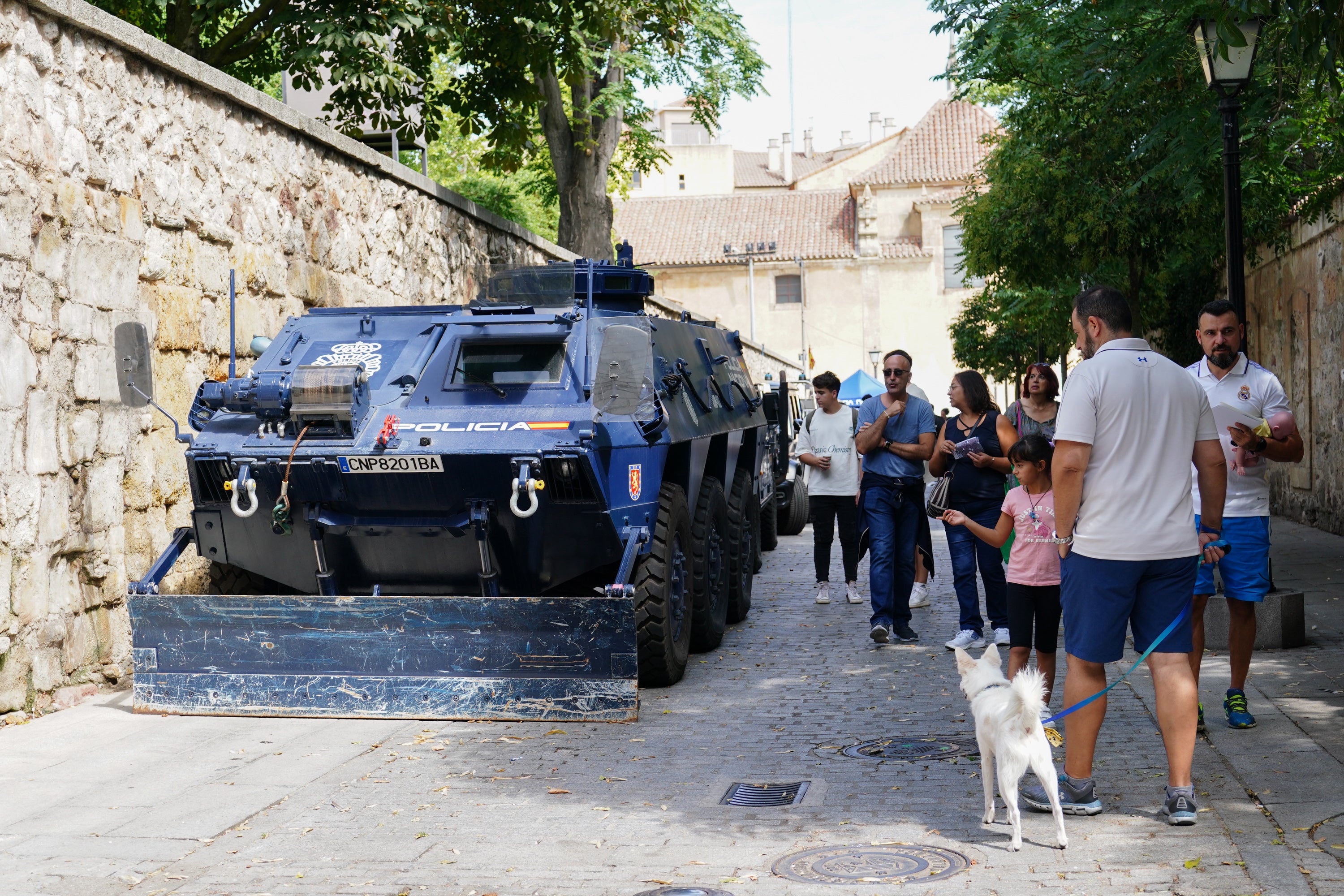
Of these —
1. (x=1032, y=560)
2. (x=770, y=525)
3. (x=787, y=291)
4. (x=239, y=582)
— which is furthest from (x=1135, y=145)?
(x=787, y=291)

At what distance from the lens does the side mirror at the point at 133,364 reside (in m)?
8.47

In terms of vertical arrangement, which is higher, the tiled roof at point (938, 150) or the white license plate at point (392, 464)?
the tiled roof at point (938, 150)

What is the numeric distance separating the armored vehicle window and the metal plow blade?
133 centimetres

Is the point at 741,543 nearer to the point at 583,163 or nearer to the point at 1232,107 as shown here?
the point at 1232,107

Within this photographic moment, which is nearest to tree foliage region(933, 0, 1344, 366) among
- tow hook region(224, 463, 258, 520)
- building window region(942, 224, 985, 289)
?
tow hook region(224, 463, 258, 520)

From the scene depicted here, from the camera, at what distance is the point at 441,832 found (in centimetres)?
543

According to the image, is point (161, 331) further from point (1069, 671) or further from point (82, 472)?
point (1069, 671)

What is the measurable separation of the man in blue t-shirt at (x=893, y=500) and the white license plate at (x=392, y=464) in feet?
10.9

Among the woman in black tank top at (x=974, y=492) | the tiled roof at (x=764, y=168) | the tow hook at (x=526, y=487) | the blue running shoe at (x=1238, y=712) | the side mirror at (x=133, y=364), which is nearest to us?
the blue running shoe at (x=1238, y=712)

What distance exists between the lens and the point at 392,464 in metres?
7.39

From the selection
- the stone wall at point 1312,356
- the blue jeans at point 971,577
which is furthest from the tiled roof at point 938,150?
the blue jeans at point 971,577

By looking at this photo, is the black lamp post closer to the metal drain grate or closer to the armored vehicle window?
the armored vehicle window

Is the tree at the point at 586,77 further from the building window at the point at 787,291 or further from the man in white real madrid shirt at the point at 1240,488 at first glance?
the building window at the point at 787,291

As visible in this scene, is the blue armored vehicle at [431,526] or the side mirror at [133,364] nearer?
the blue armored vehicle at [431,526]
